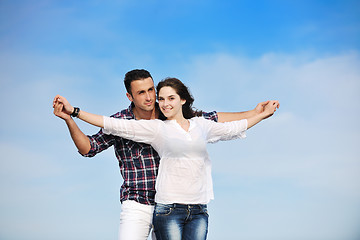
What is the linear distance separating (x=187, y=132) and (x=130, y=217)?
1.06 metres

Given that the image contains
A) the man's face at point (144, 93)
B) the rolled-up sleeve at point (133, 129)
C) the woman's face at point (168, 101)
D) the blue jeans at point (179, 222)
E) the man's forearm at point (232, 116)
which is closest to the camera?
the blue jeans at point (179, 222)

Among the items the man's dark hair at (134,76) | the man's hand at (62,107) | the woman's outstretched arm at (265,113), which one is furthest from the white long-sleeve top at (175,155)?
the woman's outstretched arm at (265,113)

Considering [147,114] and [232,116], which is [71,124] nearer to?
[147,114]

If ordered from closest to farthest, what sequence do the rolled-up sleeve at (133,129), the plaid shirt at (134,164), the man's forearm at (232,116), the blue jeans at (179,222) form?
the blue jeans at (179,222) < the rolled-up sleeve at (133,129) < the plaid shirt at (134,164) < the man's forearm at (232,116)

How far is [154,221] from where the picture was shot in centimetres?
437

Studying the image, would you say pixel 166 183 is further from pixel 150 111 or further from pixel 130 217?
pixel 150 111

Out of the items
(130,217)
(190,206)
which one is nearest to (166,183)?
(190,206)

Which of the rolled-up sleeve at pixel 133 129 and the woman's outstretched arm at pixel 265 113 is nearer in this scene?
the rolled-up sleeve at pixel 133 129

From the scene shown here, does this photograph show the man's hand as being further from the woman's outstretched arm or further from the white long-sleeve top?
the woman's outstretched arm

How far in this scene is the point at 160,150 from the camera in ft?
14.8

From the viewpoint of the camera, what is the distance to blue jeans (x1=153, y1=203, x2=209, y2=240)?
426 centimetres

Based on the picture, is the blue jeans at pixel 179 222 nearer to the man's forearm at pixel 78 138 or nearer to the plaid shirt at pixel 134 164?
the plaid shirt at pixel 134 164

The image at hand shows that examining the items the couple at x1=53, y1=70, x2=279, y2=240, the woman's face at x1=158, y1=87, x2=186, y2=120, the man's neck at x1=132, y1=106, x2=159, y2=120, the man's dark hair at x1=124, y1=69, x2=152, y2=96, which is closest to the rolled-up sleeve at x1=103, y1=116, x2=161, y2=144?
the couple at x1=53, y1=70, x2=279, y2=240

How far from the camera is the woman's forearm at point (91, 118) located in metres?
4.30
